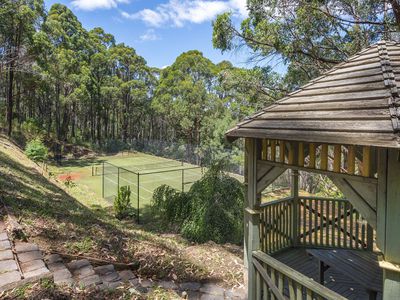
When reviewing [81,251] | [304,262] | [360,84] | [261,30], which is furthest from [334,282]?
[261,30]

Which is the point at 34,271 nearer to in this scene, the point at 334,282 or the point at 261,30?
the point at 334,282

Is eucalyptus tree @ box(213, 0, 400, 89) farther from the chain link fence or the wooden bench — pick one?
the chain link fence

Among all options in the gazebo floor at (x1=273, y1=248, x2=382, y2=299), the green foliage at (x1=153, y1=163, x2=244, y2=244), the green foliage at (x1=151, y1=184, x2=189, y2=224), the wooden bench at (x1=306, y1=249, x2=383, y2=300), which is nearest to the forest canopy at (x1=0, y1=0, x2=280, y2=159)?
the green foliage at (x1=153, y1=163, x2=244, y2=244)

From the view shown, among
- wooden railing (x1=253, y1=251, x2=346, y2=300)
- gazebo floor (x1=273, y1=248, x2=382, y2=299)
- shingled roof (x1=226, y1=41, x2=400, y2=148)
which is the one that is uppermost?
shingled roof (x1=226, y1=41, x2=400, y2=148)

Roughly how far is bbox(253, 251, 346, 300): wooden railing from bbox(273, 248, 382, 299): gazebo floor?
116 centimetres

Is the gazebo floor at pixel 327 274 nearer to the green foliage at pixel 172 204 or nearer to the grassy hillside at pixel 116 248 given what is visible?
the grassy hillside at pixel 116 248

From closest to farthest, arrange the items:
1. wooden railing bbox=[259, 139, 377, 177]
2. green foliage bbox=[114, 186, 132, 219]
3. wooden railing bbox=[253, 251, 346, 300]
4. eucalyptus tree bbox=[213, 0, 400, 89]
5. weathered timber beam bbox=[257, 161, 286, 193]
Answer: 1. wooden railing bbox=[259, 139, 377, 177]
2. wooden railing bbox=[253, 251, 346, 300]
3. weathered timber beam bbox=[257, 161, 286, 193]
4. eucalyptus tree bbox=[213, 0, 400, 89]
5. green foliage bbox=[114, 186, 132, 219]

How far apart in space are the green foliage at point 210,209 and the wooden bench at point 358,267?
3.17 metres

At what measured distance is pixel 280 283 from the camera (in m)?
2.88

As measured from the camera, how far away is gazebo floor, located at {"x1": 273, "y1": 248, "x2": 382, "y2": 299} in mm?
3846

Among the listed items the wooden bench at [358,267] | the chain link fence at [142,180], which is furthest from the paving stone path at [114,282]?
the chain link fence at [142,180]

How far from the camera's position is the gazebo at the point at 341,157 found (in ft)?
6.57

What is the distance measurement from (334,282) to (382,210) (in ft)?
8.43

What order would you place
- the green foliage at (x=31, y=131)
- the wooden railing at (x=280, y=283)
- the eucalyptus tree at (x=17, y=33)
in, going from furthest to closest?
the green foliage at (x=31, y=131) < the eucalyptus tree at (x=17, y=33) < the wooden railing at (x=280, y=283)
